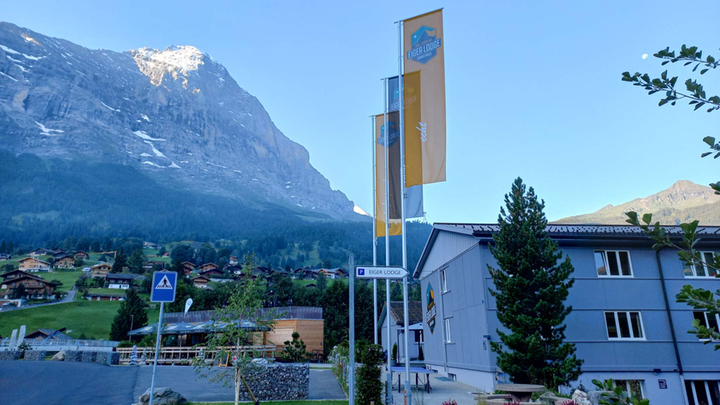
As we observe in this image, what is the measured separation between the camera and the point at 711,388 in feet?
61.0

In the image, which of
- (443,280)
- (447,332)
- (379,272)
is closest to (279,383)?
(379,272)

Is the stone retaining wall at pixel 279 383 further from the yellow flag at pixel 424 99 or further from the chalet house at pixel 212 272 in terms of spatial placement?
the chalet house at pixel 212 272

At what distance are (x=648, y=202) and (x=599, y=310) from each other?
207 metres

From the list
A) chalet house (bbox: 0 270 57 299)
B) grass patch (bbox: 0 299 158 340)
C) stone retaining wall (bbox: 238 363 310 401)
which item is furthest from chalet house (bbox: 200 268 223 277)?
stone retaining wall (bbox: 238 363 310 401)

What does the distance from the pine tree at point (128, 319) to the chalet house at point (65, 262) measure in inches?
3645

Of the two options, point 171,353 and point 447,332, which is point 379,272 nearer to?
point 447,332

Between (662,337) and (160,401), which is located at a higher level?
(662,337)

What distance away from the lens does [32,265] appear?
123 meters

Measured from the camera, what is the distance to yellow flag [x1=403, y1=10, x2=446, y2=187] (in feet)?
43.9

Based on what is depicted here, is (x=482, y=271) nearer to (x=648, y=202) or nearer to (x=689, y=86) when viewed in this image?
(x=689, y=86)

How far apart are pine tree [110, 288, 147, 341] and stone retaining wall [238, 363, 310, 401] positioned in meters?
43.0

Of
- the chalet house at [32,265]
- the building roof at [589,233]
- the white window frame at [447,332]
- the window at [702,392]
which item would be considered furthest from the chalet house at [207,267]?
the window at [702,392]

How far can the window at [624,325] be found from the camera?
19.0m

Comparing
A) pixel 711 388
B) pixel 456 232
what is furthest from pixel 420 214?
pixel 711 388
